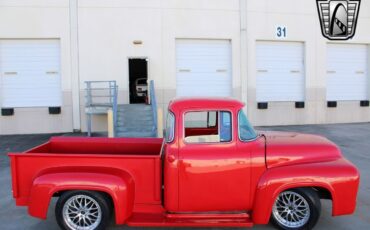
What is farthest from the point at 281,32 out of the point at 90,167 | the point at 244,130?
the point at 90,167

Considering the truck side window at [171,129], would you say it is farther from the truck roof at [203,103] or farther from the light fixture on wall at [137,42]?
the light fixture on wall at [137,42]

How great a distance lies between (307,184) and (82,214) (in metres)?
2.89

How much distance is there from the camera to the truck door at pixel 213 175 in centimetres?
468

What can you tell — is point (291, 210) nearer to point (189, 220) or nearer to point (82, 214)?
point (189, 220)

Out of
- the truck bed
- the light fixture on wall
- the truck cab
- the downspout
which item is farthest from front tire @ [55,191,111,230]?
the light fixture on wall

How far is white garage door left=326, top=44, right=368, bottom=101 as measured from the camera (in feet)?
57.5

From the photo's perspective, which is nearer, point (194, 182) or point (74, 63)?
point (194, 182)

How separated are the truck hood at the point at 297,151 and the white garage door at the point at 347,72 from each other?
527 inches

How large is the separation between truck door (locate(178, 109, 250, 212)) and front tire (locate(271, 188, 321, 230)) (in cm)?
50

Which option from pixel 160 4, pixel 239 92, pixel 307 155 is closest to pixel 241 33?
pixel 239 92

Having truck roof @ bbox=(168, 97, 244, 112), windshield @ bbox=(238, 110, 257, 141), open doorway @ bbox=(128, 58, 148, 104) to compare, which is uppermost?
open doorway @ bbox=(128, 58, 148, 104)

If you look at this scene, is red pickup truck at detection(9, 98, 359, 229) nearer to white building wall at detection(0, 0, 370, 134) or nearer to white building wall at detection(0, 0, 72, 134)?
white building wall at detection(0, 0, 370, 134)

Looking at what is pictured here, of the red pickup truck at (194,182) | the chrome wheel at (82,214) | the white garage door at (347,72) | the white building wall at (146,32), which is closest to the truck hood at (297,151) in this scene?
the red pickup truck at (194,182)

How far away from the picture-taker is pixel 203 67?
16.0 metres
